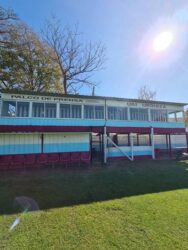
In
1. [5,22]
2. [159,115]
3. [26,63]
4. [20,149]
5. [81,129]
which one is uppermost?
[5,22]

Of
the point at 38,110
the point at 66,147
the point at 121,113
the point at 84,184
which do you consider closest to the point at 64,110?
the point at 38,110

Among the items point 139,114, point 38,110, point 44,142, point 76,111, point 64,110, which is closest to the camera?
point 44,142

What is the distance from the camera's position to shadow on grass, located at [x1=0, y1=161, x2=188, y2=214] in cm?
736

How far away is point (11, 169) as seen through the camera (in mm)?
11977

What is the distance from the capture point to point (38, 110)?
45.3 ft

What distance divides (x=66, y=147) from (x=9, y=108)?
4.56 m

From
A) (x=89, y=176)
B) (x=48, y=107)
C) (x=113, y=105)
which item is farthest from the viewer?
(x=113, y=105)

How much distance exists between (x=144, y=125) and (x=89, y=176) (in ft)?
26.1

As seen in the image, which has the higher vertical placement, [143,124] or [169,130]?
[143,124]

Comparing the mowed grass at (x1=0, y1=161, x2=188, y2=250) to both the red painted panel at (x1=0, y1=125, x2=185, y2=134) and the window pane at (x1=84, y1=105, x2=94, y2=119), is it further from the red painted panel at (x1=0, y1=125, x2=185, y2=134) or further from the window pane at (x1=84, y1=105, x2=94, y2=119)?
the window pane at (x1=84, y1=105, x2=94, y2=119)

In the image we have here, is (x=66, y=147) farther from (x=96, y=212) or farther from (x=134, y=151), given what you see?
(x=96, y=212)

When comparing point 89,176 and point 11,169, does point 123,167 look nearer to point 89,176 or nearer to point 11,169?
point 89,176

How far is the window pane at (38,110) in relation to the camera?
13664mm

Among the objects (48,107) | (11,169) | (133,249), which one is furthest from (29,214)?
(48,107)
